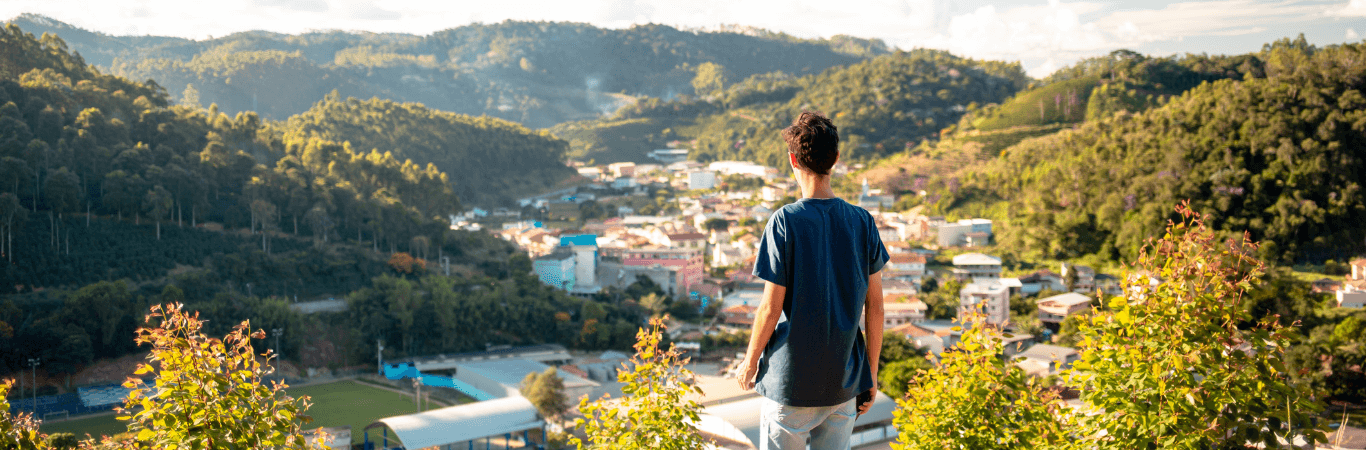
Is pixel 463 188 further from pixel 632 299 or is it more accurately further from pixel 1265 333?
pixel 1265 333

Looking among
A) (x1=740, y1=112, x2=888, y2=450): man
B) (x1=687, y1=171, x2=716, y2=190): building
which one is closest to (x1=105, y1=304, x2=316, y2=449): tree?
(x1=740, y1=112, x2=888, y2=450): man

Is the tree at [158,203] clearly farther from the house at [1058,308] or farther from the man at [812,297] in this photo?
the man at [812,297]

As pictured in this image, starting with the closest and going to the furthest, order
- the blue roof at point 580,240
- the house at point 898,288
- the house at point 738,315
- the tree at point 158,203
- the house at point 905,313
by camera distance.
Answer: the tree at point 158,203 < the house at point 905,313 < the house at point 738,315 < the house at point 898,288 < the blue roof at point 580,240

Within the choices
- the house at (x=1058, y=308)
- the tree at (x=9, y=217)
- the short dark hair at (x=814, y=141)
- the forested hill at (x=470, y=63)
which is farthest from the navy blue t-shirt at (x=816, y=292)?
the forested hill at (x=470, y=63)

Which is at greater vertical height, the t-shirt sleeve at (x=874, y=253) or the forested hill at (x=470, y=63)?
the forested hill at (x=470, y=63)

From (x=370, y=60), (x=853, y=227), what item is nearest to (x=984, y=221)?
(x=853, y=227)

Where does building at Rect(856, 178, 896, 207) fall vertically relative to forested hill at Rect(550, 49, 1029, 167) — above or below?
below

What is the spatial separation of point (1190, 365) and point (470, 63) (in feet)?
418

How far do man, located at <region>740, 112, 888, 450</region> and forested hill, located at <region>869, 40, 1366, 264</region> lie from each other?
75.4ft

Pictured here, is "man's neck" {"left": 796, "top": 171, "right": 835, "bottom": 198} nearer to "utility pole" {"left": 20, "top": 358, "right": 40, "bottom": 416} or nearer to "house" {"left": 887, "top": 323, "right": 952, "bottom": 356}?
"house" {"left": 887, "top": 323, "right": 952, "bottom": 356}

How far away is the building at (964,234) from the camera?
32.8 meters

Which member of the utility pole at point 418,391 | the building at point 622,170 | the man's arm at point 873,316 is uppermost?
the man's arm at point 873,316

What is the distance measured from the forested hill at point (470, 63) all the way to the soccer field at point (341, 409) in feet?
191

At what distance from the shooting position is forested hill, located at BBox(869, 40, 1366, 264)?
24.9 meters
